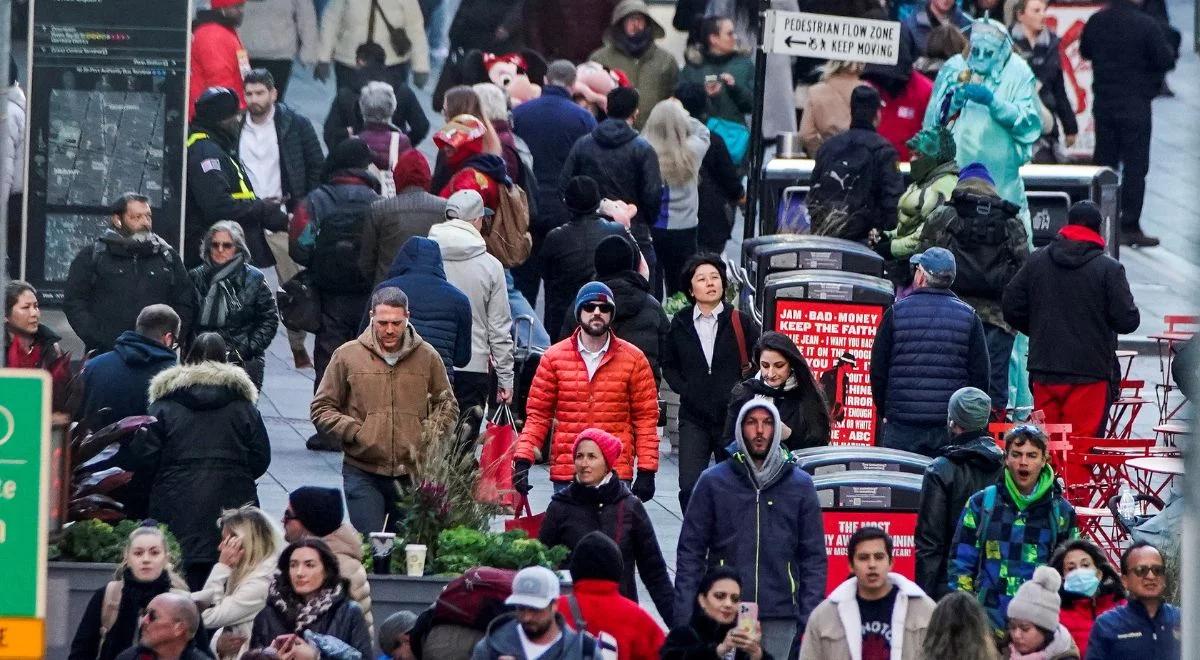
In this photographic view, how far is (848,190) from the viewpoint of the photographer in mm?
17703

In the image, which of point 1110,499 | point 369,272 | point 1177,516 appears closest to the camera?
point 1177,516

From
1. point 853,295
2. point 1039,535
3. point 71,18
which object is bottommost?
point 1039,535

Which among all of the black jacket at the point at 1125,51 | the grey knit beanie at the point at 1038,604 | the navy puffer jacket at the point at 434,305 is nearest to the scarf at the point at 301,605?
the grey knit beanie at the point at 1038,604

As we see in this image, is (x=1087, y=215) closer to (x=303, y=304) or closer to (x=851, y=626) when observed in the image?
(x=303, y=304)

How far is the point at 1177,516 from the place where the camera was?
12.4 m

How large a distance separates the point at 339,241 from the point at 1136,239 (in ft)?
30.6

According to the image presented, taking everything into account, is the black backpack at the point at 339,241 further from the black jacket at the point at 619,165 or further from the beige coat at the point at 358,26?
the beige coat at the point at 358,26

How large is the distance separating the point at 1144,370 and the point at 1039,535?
28.3ft

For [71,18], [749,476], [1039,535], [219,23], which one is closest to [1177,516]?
[1039,535]

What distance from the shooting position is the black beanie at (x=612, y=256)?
1463cm

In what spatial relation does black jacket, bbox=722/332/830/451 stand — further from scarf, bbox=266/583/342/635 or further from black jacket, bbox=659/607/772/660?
scarf, bbox=266/583/342/635

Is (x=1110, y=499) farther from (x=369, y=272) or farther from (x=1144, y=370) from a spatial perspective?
(x=1144, y=370)

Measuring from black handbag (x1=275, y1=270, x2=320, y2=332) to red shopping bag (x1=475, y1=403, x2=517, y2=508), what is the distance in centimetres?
184

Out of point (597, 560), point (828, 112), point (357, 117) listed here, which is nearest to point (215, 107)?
point (357, 117)
